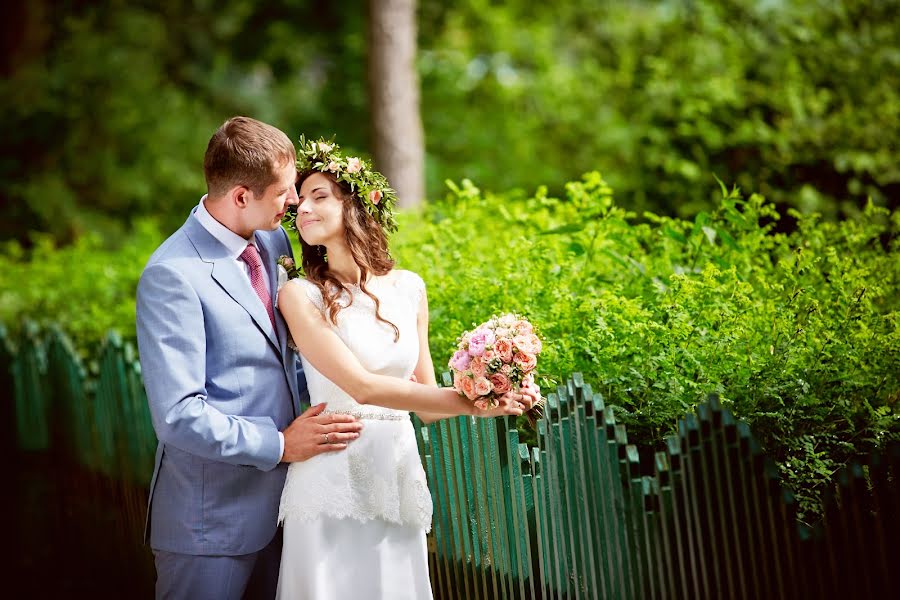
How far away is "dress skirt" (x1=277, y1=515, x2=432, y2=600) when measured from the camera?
10.4 ft

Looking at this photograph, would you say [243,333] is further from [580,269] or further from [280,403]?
[580,269]

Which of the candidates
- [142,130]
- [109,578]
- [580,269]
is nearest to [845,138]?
[580,269]

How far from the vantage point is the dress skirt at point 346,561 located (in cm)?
316

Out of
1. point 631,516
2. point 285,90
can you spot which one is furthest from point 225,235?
point 285,90

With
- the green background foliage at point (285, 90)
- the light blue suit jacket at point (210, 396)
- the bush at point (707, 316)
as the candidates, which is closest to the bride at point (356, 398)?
the light blue suit jacket at point (210, 396)

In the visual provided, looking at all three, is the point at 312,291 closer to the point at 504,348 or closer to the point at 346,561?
the point at 504,348

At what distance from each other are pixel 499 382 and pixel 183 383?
95 centimetres

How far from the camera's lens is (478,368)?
297 cm

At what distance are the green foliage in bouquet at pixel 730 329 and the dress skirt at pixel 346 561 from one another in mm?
805

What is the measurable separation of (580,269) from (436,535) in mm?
1413

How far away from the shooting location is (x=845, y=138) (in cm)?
840

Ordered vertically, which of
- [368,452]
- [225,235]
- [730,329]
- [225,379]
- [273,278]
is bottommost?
[368,452]

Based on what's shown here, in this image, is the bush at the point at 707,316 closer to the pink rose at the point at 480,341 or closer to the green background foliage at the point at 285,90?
the pink rose at the point at 480,341

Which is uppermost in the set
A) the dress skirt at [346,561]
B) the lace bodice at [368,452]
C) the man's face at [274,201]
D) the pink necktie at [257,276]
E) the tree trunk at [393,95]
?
the tree trunk at [393,95]
